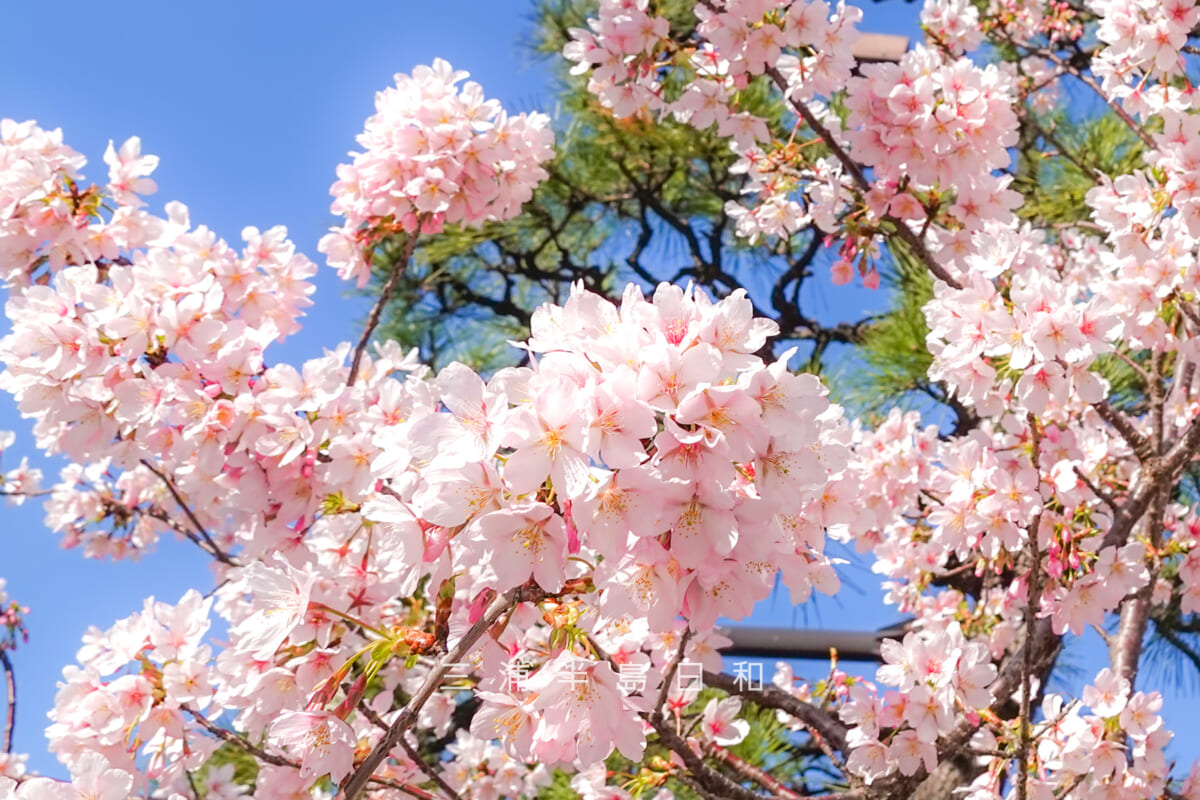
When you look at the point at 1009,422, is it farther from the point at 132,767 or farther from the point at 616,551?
the point at 132,767

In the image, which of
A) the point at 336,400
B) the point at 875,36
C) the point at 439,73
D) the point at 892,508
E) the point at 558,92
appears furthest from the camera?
the point at 558,92

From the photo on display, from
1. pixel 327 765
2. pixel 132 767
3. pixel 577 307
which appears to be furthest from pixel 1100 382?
pixel 132 767

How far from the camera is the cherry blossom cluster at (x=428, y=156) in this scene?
162 cm

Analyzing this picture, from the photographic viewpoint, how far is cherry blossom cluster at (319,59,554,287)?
5.33ft

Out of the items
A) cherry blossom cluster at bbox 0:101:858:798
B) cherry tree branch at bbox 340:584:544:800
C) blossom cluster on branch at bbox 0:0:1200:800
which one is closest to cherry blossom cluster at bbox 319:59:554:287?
blossom cluster on branch at bbox 0:0:1200:800

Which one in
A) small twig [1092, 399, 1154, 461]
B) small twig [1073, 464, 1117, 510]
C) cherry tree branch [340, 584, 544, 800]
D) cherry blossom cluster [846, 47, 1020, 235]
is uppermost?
cherry blossom cluster [846, 47, 1020, 235]

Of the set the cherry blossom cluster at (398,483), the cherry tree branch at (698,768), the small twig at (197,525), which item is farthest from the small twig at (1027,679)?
the small twig at (197,525)

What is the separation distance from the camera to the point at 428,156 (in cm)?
160

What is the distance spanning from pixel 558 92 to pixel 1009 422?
3.86m

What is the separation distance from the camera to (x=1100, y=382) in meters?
1.33

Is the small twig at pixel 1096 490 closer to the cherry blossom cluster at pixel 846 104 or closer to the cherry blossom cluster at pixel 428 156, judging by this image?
the cherry blossom cluster at pixel 846 104

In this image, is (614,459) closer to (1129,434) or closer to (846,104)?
(846,104)

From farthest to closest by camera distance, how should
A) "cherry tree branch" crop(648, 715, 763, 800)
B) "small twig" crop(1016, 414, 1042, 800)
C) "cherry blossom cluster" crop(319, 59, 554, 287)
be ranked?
"cherry blossom cluster" crop(319, 59, 554, 287) < "cherry tree branch" crop(648, 715, 763, 800) < "small twig" crop(1016, 414, 1042, 800)

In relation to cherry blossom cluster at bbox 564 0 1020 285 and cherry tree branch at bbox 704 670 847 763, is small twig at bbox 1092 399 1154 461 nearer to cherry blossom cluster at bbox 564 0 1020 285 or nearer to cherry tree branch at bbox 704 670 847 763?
cherry blossom cluster at bbox 564 0 1020 285
